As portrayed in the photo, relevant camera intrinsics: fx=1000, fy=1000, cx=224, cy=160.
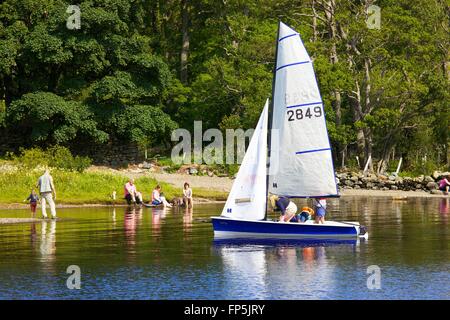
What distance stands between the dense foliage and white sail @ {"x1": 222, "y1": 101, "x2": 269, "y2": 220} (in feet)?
127

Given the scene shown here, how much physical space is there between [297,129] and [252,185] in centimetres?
287

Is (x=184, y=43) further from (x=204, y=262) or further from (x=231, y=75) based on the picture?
(x=204, y=262)

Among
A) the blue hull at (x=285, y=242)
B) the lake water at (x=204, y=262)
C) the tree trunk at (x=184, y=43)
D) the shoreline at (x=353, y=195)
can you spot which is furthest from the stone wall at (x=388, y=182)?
the blue hull at (x=285, y=242)

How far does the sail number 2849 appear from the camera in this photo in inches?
1470

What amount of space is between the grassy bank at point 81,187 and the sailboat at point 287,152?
66.5 ft

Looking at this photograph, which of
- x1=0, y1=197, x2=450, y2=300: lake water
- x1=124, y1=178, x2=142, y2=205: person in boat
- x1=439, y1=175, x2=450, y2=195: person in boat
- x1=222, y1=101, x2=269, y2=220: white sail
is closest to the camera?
x1=0, y1=197, x2=450, y2=300: lake water

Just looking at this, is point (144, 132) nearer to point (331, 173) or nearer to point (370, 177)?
point (370, 177)

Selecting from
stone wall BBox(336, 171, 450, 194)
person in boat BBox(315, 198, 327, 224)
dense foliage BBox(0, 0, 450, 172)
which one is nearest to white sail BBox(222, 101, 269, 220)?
person in boat BBox(315, 198, 327, 224)

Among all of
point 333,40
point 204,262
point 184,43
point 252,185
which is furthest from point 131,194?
point 184,43

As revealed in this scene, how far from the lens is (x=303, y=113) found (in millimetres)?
37375

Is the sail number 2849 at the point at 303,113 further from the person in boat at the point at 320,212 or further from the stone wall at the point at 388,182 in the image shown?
the stone wall at the point at 388,182

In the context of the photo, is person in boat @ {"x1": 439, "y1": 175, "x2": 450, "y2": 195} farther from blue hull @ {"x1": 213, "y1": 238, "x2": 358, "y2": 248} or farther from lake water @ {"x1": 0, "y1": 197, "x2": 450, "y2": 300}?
blue hull @ {"x1": 213, "y1": 238, "x2": 358, "y2": 248}

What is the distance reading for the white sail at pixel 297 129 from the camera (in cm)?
3719
